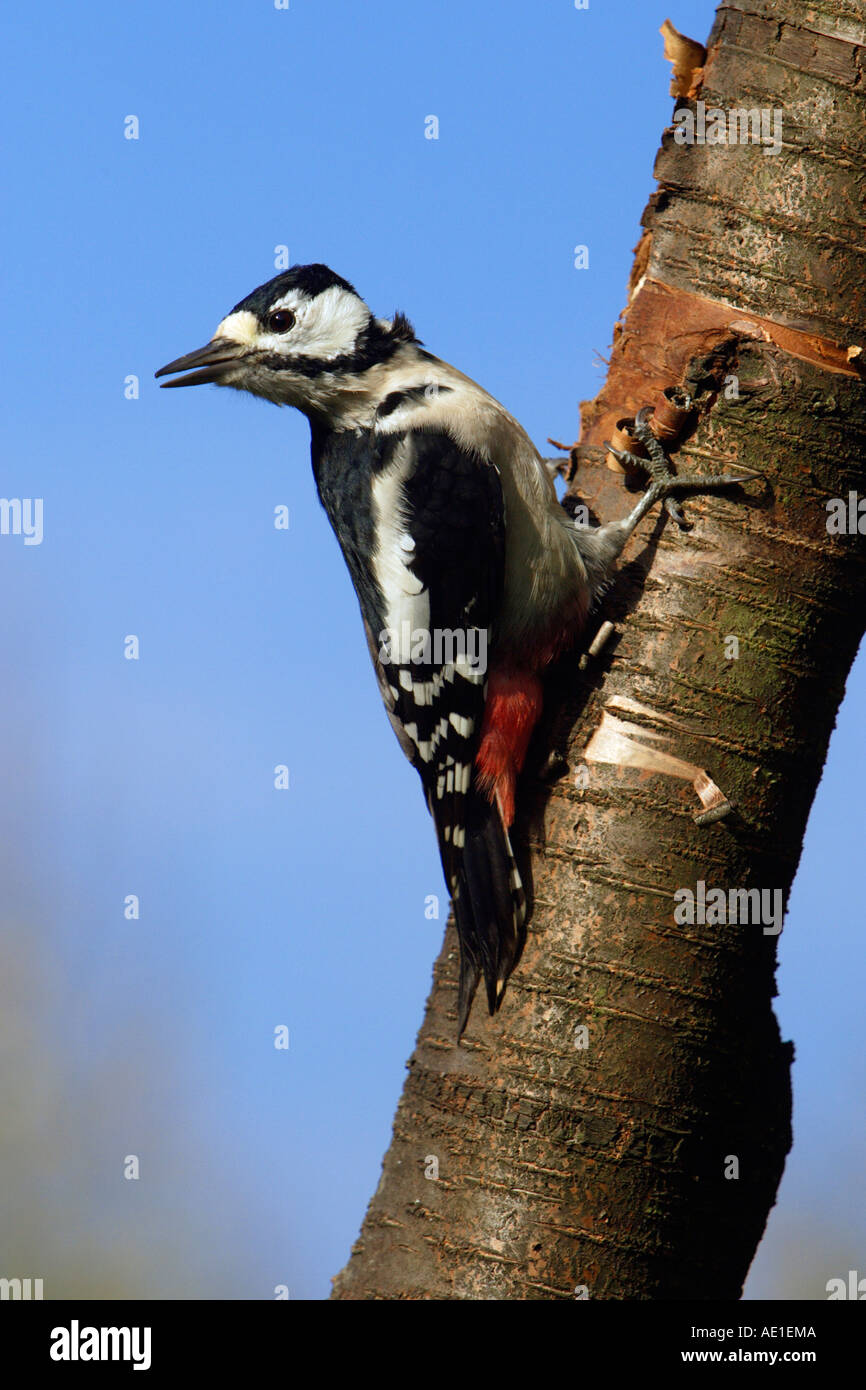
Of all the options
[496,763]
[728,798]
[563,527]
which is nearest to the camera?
[728,798]

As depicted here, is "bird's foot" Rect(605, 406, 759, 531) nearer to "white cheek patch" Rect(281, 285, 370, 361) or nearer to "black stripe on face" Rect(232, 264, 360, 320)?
"white cheek patch" Rect(281, 285, 370, 361)

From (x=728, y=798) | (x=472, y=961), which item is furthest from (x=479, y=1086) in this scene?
(x=728, y=798)

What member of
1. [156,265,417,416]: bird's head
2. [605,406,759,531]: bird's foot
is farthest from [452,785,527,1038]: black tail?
[156,265,417,416]: bird's head

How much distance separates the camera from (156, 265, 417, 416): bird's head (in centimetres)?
383

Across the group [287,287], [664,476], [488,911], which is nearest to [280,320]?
[287,287]

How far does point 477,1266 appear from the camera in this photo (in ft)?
7.83

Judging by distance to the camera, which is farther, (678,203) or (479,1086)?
(678,203)

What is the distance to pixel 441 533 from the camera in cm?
346

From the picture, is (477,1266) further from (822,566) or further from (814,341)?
(814,341)

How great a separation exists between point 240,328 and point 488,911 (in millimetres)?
2046

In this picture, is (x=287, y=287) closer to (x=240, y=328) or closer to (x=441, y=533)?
(x=240, y=328)

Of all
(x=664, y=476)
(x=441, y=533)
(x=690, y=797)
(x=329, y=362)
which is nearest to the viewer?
(x=690, y=797)

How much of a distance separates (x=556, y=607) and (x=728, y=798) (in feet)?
2.95
